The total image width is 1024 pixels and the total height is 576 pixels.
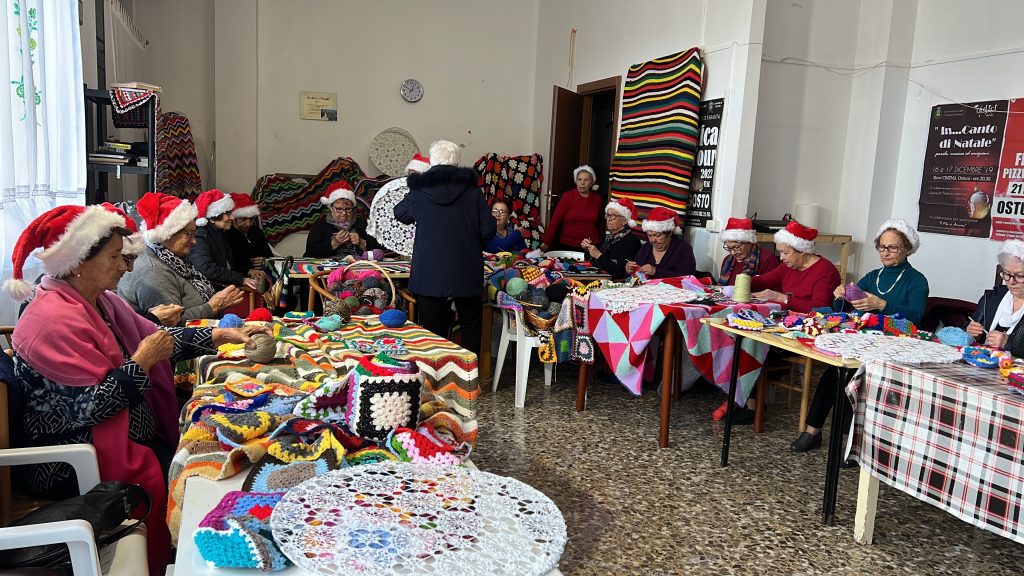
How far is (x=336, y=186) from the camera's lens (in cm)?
561

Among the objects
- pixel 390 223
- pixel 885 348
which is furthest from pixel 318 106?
pixel 885 348

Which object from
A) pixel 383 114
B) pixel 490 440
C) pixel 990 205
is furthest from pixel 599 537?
pixel 383 114

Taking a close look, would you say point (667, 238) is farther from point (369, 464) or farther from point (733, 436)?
point (369, 464)

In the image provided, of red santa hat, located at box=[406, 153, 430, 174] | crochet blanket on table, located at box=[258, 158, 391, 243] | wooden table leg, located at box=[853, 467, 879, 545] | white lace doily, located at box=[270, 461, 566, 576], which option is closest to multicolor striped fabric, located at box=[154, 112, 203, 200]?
crochet blanket on table, located at box=[258, 158, 391, 243]

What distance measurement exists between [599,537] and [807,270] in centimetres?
204

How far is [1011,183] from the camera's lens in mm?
4488

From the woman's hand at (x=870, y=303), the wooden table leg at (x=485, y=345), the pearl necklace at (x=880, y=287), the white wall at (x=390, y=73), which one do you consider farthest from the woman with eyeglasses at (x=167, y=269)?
the white wall at (x=390, y=73)

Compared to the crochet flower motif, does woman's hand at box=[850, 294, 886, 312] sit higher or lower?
higher

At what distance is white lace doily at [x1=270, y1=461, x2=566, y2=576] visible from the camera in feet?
3.92

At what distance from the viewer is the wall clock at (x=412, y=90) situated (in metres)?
7.93

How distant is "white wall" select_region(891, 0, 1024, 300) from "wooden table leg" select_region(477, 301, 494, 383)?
9.89 ft

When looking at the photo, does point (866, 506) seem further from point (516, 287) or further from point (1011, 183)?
point (1011, 183)

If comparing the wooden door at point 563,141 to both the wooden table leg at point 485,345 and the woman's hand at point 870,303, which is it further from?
the woman's hand at point 870,303

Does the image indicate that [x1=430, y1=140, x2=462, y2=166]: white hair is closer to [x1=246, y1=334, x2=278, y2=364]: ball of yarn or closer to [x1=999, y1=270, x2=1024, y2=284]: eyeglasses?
[x1=246, y1=334, x2=278, y2=364]: ball of yarn
